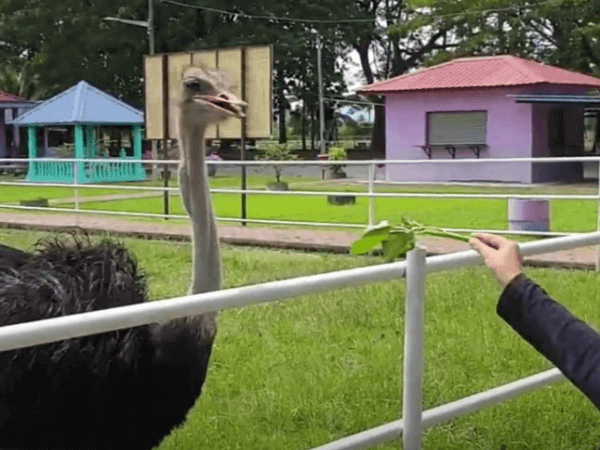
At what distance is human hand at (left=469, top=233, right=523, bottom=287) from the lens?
210cm

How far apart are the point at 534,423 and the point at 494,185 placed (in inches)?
681

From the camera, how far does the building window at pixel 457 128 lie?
23.1 m

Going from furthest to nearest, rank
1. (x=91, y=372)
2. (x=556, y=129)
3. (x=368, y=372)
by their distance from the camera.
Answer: (x=556, y=129), (x=368, y=372), (x=91, y=372)

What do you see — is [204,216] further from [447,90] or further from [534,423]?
[447,90]

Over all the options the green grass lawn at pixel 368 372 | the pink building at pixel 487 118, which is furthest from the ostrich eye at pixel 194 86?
the pink building at pixel 487 118

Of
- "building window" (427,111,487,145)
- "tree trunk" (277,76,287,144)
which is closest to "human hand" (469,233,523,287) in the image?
"building window" (427,111,487,145)

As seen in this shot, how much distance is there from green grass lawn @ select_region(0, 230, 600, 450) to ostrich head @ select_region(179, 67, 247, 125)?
4.12ft

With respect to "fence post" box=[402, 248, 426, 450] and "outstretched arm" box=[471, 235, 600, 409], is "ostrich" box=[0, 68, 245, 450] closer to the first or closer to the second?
"fence post" box=[402, 248, 426, 450]

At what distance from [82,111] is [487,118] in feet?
32.2

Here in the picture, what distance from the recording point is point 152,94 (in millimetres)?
13844

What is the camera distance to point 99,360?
10.1 feet

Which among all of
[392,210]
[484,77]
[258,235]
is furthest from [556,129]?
[258,235]

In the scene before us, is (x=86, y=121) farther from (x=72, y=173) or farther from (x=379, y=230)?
(x=379, y=230)

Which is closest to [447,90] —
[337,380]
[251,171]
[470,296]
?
[251,171]
